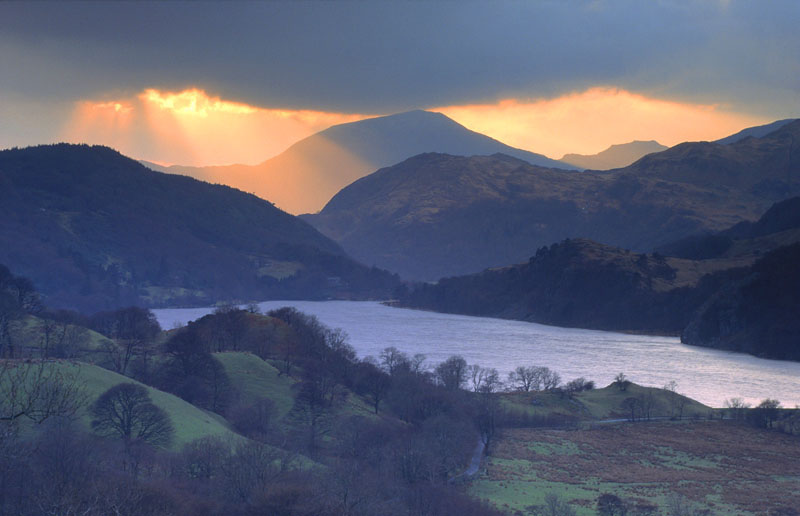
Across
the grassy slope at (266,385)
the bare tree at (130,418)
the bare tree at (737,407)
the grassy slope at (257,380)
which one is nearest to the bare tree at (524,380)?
the bare tree at (737,407)

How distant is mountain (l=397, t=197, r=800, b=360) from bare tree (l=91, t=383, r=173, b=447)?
106 m

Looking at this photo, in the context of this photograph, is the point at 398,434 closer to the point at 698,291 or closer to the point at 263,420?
the point at 263,420

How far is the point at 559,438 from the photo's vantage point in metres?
60.7

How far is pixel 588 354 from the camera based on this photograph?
384 ft

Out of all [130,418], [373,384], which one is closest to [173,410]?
[130,418]

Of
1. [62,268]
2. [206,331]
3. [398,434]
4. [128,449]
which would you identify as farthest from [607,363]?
[62,268]

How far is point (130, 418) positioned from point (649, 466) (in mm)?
34190

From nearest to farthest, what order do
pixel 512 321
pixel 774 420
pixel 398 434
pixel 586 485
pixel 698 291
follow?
pixel 586 485, pixel 398 434, pixel 774 420, pixel 698 291, pixel 512 321

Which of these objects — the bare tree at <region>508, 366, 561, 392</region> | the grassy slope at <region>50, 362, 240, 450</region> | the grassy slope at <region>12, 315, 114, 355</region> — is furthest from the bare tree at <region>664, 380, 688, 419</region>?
the grassy slope at <region>12, 315, 114, 355</region>

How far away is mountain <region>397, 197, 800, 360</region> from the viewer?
423 ft

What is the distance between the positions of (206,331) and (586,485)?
4737 cm

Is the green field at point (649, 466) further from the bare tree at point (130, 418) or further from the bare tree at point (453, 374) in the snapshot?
the bare tree at point (130, 418)

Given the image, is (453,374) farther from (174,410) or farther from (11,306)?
(11,306)

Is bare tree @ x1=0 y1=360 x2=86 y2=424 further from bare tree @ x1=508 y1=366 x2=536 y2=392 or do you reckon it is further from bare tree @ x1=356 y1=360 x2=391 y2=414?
bare tree @ x1=508 y1=366 x2=536 y2=392
